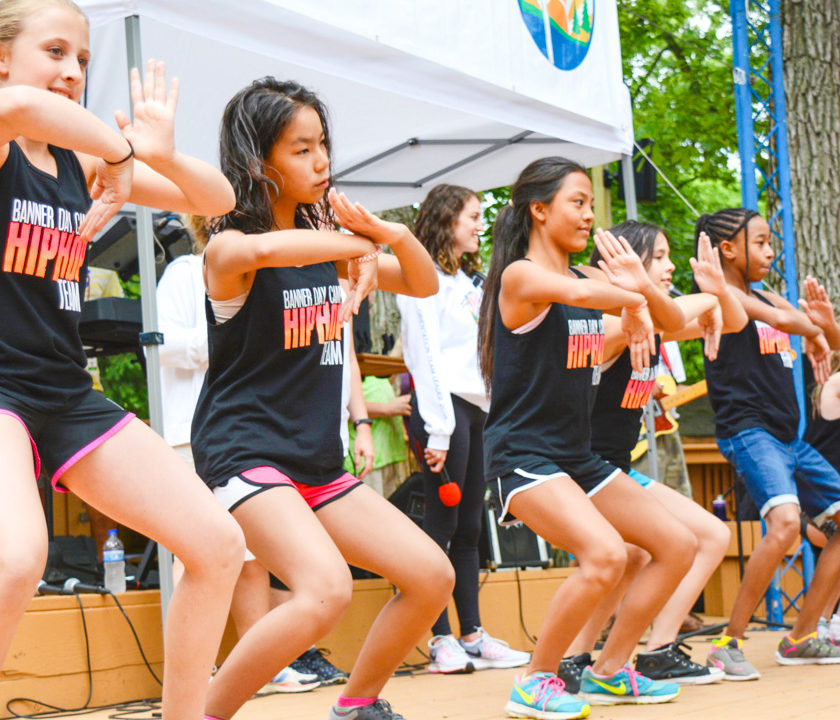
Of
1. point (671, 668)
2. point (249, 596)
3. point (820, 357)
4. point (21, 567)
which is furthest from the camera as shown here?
point (820, 357)

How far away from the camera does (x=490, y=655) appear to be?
4.86 meters

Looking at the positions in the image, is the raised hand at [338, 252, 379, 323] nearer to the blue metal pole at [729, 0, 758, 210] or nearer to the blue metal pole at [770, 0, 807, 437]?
the blue metal pole at [729, 0, 758, 210]

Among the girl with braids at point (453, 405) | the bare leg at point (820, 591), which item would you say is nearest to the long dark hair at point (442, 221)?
the girl with braids at point (453, 405)

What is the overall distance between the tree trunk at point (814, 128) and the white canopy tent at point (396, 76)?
1.65 m

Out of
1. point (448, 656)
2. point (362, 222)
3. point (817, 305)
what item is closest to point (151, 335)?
point (362, 222)

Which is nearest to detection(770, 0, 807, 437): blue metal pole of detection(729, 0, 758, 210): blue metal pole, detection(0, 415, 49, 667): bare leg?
detection(729, 0, 758, 210): blue metal pole

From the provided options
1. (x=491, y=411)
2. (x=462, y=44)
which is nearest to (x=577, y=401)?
(x=491, y=411)

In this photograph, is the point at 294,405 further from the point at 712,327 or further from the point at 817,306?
the point at 817,306

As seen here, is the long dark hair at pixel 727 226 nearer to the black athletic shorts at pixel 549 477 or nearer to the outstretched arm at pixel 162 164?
the black athletic shorts at pixel 549 477

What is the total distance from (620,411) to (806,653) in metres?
1.51

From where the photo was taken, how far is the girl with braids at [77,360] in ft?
7.14

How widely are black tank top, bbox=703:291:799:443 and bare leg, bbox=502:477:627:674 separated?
1.59 m

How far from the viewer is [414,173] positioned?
661 cm

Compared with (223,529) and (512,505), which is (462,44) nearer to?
(512,505)
